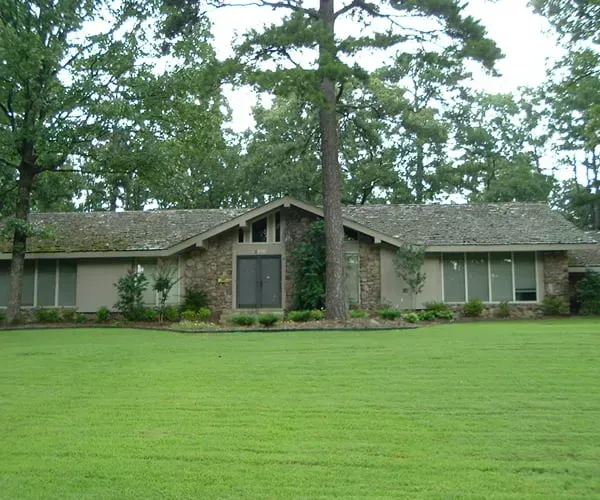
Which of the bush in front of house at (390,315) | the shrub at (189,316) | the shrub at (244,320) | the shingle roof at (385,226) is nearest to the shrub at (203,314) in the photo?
the shrub at (189,316)

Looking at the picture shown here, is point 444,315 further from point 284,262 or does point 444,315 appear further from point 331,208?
point 284,262

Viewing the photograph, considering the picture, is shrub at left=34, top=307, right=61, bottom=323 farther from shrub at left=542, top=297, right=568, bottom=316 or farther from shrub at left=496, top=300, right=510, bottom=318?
shrub at left=542, top=297, right=568, bottom=316

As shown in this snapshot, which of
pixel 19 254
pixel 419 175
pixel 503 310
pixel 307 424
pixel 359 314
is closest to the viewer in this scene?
pixel 307 424

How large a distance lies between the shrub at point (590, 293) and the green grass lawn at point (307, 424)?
1124 centimetres

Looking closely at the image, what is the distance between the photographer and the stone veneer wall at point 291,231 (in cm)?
1961

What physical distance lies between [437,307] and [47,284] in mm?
13116

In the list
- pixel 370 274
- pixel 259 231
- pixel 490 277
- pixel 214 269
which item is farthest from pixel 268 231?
pixel 490 277

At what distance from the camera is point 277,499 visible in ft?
11.5

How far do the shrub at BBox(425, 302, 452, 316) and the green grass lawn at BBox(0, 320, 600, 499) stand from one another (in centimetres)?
856

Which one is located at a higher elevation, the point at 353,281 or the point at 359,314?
the point at 353,281

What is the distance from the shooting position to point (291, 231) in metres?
19.8

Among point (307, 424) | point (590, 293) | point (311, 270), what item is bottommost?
point (307, 424)

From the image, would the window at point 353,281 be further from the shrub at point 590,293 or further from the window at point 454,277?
the shrub at point 590,293

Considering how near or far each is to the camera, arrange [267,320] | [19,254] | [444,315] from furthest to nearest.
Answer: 1. [19,254]
2. [444,315]
3. [267,320]
